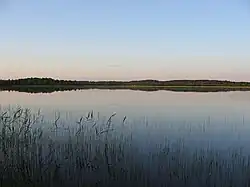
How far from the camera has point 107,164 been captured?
320 inches

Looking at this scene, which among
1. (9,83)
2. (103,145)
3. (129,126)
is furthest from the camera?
(9,83)

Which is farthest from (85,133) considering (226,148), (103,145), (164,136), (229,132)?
(229,132)

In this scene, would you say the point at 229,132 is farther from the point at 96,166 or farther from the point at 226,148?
the point at 96,166

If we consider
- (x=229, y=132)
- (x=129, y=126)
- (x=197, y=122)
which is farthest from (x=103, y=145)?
(x=197, y=122)

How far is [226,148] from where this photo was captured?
10438mm

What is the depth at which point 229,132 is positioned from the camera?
1350 cm

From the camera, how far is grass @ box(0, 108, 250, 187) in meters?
7.11

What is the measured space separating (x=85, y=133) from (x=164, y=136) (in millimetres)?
2566

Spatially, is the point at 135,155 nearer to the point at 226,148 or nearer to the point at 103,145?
the point at 103,145

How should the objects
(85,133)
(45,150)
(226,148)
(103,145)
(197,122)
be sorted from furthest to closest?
1. (197,122)
2. (85,133)
3. (226,148)
4. (103,145)
5. (45,150)

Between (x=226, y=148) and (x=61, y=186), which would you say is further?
(x=226, y=148)

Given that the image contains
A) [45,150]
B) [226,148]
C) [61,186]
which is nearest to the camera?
[61,186]

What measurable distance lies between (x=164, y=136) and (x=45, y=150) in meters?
4.36

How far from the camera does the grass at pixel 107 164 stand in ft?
23.3
